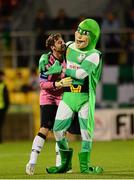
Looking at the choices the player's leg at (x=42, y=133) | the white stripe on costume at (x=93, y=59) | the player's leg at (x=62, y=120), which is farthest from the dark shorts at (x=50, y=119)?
the white stripe on costume at (x=93, y=59)

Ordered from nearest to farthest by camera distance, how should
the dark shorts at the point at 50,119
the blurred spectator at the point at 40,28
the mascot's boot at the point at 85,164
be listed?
the mascot's boot at the point at 85,164, the dark shorts at the point at 50,119, the blurred spectator at the point at 40,28

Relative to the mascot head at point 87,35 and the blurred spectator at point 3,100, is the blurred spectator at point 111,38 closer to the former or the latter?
the blurred spectator at point 3,100

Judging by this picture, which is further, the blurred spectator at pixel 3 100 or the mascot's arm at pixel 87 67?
the blurred spectator at pixel 3 100

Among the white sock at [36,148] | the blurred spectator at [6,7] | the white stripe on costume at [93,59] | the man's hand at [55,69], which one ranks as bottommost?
the white sock at [36,148]

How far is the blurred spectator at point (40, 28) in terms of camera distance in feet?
80.8

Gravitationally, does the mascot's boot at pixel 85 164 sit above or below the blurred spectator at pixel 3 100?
below

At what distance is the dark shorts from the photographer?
12.6 metres

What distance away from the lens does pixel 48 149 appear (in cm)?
1939

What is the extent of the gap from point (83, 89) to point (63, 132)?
662 mm

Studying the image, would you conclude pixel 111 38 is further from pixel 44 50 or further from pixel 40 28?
pixel 40 28

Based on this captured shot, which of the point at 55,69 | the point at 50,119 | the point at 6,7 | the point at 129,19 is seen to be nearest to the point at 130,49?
the point at 129,19

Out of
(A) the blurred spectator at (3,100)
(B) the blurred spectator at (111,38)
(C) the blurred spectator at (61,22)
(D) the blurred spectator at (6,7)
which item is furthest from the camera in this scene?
(D) the blurred spectator at (6,7)

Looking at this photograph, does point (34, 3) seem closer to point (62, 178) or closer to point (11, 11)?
point (11, 11)

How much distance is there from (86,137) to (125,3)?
1458 cm
